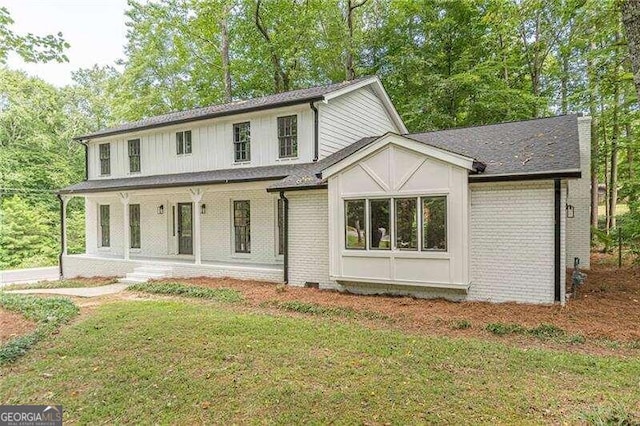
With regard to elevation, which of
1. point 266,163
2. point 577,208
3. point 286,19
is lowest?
point 577,208

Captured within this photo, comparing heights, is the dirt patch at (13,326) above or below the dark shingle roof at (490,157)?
below

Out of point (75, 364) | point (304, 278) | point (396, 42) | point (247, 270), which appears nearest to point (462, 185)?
point (304, 278)

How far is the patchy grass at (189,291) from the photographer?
31.3 feet

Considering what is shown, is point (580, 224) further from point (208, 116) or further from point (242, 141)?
point (208, 116)

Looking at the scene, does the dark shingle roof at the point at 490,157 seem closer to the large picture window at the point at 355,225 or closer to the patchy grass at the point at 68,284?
the large picture window at the point at 355,225

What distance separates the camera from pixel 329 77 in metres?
24.1

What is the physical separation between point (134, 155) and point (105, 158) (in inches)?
78.4

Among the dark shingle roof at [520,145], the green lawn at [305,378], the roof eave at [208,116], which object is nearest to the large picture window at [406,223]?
the dark shingle roof at [520,145]

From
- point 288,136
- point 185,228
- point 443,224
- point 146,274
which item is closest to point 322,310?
point 443,224

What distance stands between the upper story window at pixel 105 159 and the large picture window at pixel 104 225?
1.53m

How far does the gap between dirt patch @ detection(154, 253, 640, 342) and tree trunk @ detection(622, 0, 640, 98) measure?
426 cm

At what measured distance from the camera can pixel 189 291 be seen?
33.6 feet

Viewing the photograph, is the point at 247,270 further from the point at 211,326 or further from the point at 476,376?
the point at 476,376

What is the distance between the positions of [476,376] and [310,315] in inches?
152
